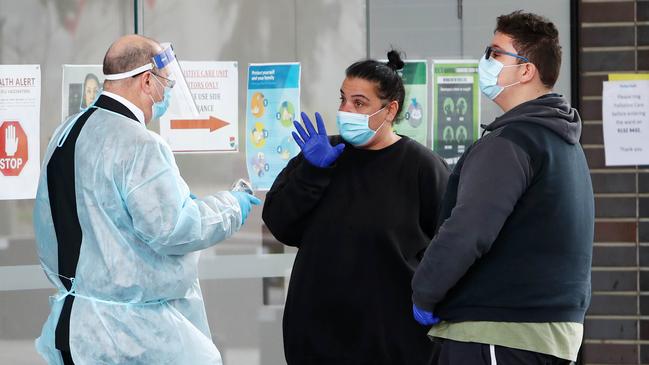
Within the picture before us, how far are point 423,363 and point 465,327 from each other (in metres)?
0.73

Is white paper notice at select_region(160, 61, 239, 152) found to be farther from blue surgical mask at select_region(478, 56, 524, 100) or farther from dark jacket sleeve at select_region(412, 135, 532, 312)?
dark jacket sleeve at select_region(412, 135, 532, 312)

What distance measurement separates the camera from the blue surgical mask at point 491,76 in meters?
3.25

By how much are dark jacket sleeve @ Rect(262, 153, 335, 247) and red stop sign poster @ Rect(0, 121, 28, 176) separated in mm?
1613

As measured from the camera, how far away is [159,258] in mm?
A: 3381

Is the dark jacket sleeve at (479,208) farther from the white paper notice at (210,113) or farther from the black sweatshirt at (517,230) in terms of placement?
the white paper notice at (210,113)

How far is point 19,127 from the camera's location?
498 centimetres

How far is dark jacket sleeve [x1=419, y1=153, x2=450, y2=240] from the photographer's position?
3.84 m

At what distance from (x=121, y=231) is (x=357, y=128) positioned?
996 mm

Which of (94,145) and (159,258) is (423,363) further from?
(94,145)

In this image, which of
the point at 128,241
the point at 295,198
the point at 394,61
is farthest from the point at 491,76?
the point at 128,241

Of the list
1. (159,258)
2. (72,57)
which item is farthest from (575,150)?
(72,57)

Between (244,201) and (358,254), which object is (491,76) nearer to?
(358,254)

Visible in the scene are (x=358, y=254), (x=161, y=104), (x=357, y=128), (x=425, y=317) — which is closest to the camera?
(x=425, y=317)

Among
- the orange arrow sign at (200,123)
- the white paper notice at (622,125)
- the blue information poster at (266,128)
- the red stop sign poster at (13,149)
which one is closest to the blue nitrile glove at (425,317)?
the blue information poster at (266,128)
